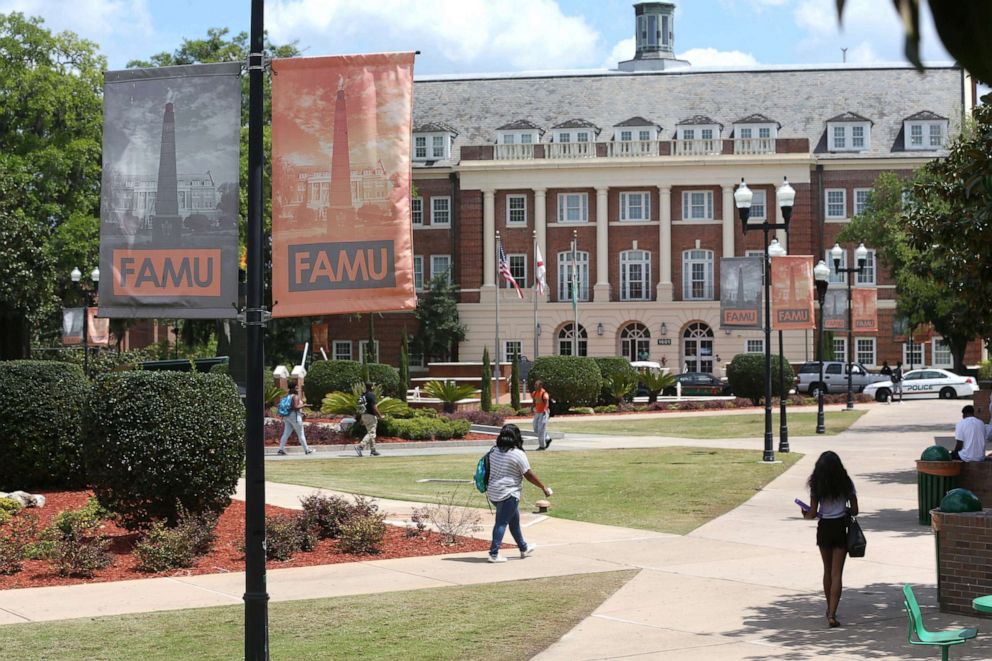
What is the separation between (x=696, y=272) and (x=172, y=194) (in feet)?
206

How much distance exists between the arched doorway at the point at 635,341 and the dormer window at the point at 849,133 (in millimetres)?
14042

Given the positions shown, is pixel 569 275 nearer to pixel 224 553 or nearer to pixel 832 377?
pixel 832 377

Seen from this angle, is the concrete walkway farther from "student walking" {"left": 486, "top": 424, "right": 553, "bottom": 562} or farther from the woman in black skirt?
the woman in black skirt

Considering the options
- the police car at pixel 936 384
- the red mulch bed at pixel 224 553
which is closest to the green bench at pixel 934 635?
the red mulch bed at pixel 224 553

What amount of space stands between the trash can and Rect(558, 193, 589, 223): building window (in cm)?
5463

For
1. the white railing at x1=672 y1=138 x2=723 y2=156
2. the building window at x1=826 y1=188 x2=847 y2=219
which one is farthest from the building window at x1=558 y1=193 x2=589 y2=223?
the building window at x1=826 y1=188 x2=847 y2=219

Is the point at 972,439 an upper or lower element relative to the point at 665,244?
lower

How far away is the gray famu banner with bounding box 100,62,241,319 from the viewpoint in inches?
348

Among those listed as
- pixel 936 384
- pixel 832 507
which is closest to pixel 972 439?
pixel 832 507

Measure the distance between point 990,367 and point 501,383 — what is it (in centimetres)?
2087

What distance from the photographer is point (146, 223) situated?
9.07m

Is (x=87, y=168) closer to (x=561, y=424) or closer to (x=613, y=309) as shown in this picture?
(x=561, y=424)

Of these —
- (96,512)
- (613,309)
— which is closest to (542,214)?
(613,309)

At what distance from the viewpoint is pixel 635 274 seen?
7088cm
